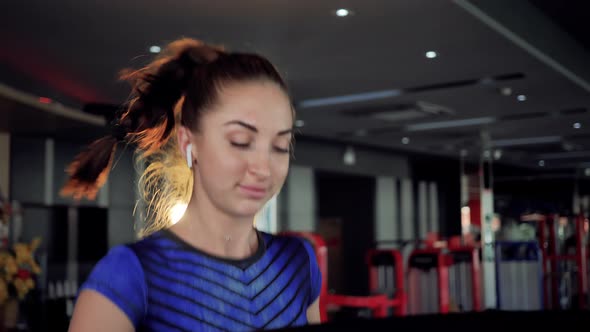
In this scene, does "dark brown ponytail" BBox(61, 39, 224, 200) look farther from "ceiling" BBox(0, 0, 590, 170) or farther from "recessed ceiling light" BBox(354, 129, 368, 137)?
"recessed ceiling light" BBox(354, 129, 368, 137)

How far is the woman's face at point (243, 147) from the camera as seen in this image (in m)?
0.84

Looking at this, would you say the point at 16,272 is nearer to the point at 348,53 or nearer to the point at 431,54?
the point at 348,53

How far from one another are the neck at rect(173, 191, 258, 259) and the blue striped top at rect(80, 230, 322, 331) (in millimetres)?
13

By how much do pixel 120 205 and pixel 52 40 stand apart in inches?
133

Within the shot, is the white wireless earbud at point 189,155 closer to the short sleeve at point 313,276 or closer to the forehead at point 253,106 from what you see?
the forehead at point 253,106

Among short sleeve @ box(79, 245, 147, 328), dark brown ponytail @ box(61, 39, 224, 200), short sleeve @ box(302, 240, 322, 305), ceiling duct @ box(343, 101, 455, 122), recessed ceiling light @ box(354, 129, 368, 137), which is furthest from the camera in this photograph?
recessed ceiling light @ box(354, 129, 368, 137)

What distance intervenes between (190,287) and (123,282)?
0.11 metres

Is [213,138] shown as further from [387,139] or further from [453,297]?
[387,139]

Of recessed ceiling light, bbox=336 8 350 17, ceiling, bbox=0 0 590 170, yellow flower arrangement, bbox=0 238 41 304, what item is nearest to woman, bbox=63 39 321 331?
ceiling, bbox=0 0 590 170

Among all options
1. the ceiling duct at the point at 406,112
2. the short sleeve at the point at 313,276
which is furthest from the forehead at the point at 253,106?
the ceiling duct at the point at 406,112

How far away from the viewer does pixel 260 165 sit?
842 millimetres

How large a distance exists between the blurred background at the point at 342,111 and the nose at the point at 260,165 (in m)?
0.39

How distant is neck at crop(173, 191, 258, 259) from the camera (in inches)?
35.7

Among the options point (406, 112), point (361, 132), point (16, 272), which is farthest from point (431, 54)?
point (361, 132)
